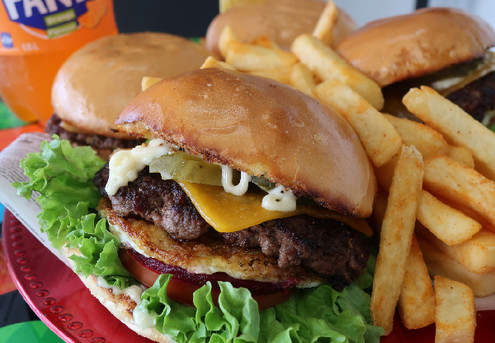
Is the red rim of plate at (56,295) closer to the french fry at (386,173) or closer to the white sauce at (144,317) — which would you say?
the white sauce at (144,317)

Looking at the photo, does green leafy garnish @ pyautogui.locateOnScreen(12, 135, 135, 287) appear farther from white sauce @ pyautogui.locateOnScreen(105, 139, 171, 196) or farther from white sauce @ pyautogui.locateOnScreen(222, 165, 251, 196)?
white sauce @ pyautogui.locateOnScreen(222, 165, 251, 196)

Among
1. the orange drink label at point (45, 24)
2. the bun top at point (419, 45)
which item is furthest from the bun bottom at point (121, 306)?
the orange drink label at point (45, 24)

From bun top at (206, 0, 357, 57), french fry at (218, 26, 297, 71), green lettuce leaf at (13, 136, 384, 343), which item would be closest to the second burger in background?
french fry at (218, 26, 297, 71)

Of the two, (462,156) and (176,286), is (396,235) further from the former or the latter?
(176,286)

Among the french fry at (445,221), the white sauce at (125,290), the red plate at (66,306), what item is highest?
the french fry at (445,221)

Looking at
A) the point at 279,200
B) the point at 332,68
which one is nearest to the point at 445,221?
the point at 279,200
